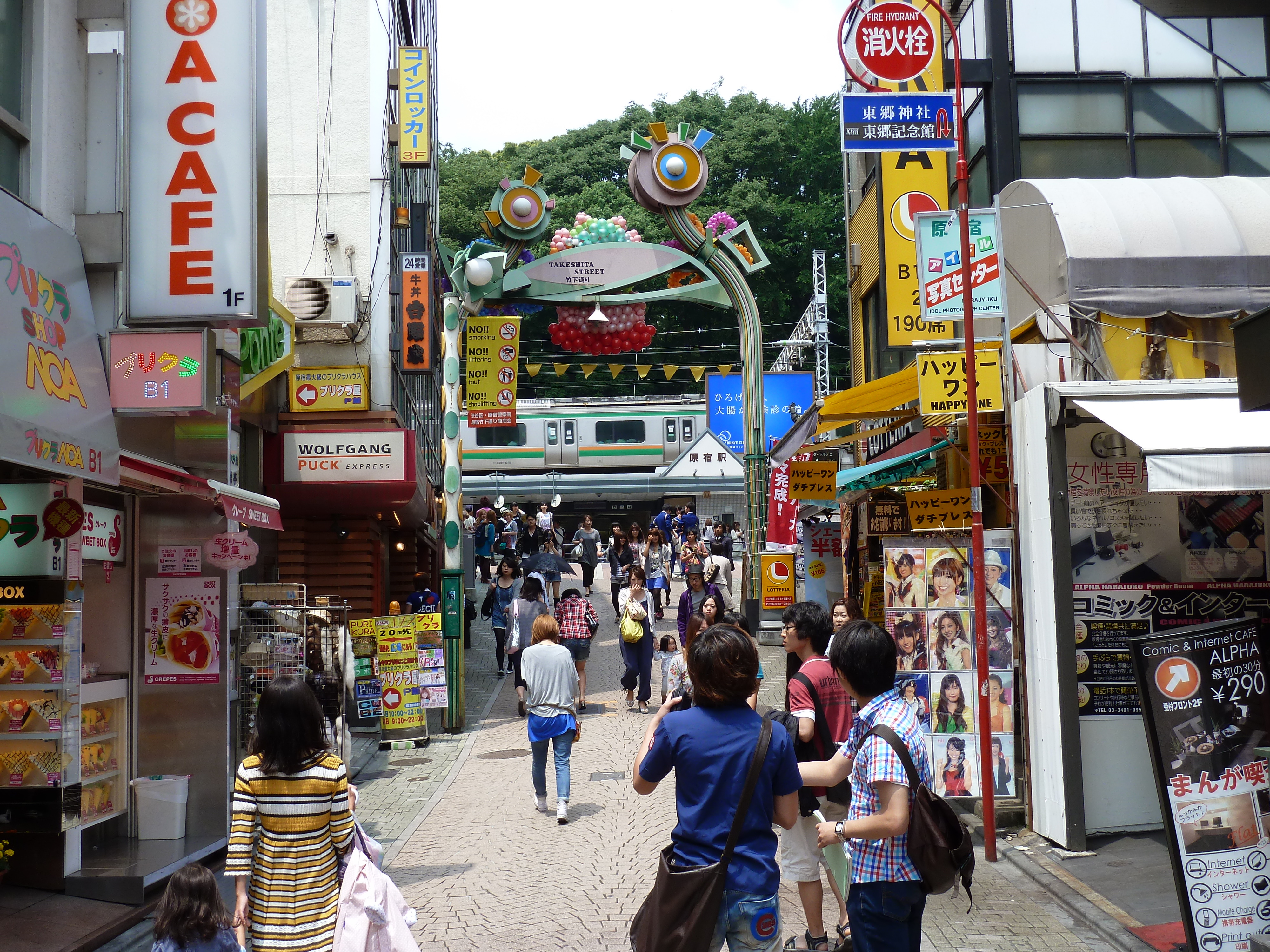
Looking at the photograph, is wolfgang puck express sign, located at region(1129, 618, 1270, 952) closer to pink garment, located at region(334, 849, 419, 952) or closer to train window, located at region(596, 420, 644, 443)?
pink garment, located at region(334, 849, 419, 952)

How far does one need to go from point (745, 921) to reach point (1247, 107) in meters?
13.7

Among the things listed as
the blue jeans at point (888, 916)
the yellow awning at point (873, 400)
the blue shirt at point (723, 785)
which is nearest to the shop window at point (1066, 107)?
the yellow awning at point (873, 400)

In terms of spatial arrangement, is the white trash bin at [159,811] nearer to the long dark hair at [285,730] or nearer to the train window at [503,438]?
the long dark hair at [285,730]

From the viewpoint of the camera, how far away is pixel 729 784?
3715 mm

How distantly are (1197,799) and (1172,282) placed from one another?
16.8ft

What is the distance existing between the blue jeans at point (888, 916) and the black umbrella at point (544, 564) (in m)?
11.4

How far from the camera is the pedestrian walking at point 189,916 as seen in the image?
404 cm

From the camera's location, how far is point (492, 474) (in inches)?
1572

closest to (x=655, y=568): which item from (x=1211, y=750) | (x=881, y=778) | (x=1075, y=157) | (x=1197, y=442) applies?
(x=1075, y=157)

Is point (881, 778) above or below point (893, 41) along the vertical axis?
below

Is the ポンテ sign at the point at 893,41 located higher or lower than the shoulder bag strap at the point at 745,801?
higher

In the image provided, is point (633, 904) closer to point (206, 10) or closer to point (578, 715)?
point (206, 10)

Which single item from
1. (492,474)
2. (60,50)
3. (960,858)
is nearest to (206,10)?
(60,50)

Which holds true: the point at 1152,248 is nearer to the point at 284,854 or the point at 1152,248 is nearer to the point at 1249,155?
the point at 1249,155
